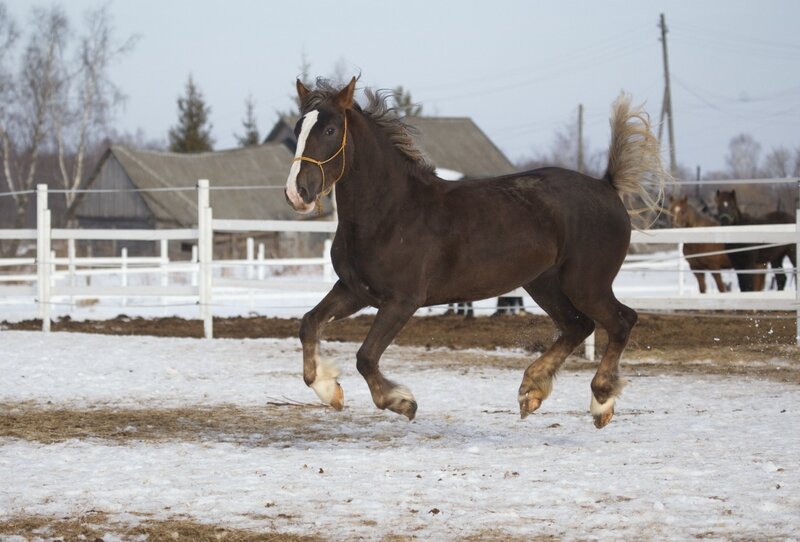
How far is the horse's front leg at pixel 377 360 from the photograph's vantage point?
5840mm

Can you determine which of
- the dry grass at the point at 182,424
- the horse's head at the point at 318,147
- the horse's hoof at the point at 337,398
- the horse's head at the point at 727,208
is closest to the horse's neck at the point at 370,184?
the horse's head at the point at 318,147

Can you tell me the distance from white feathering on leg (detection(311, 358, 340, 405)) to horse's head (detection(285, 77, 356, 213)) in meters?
0.99

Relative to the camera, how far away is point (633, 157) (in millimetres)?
7109

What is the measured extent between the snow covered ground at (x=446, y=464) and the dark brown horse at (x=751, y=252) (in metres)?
7.62

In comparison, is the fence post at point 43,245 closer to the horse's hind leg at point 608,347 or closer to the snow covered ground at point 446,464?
the snow covered ground at point 446,464

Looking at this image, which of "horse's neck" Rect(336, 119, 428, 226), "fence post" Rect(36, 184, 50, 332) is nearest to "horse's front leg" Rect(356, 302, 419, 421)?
"horse's neck" Rect(336, 119, 428, 226)

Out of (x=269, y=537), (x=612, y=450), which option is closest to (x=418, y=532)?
(x=269, y=537)

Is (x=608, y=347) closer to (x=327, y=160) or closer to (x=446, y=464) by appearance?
(x=446, y=464)

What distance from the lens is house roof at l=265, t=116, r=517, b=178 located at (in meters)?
51.4

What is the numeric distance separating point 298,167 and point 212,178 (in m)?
41.5

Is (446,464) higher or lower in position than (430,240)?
lower

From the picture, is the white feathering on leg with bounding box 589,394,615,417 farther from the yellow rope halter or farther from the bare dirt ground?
the bare dirt ground

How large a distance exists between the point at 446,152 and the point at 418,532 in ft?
160

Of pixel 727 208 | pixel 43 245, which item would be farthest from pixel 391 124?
pixel 727 208
